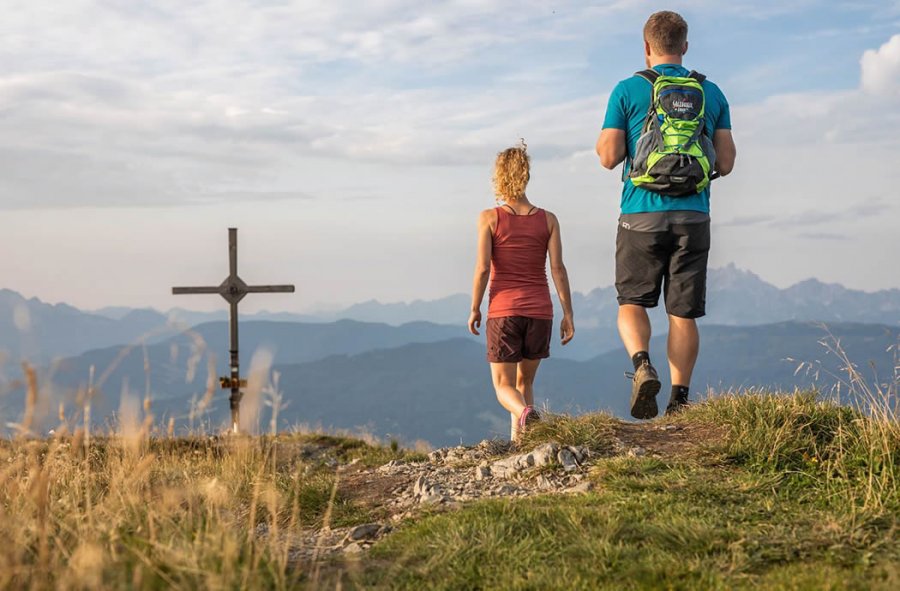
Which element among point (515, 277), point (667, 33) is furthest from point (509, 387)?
point (667, 33)

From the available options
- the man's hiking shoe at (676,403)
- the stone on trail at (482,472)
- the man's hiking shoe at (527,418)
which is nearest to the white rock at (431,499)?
the stone on trail at (482,472)

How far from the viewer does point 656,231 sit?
750 cm

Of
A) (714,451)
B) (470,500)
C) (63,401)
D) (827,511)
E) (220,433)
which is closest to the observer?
(63,401)

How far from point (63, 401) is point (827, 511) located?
437cm

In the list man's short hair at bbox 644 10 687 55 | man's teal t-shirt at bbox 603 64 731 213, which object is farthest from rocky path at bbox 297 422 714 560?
man's short hair at bbox 644 10 687 55

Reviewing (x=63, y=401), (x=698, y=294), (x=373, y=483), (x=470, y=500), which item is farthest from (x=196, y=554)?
(x=698, y=294)

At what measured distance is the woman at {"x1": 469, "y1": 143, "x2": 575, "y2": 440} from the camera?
7.66m

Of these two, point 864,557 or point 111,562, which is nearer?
point 111,562

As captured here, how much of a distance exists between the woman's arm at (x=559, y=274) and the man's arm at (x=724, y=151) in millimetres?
1511

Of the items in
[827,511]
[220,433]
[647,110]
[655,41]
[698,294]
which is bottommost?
[220,433]

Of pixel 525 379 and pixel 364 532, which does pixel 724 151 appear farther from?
pixel 364 532

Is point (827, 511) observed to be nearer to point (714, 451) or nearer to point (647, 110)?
point (714, 451)

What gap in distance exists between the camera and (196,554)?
412 cm

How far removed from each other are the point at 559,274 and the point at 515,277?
1.28 ft
